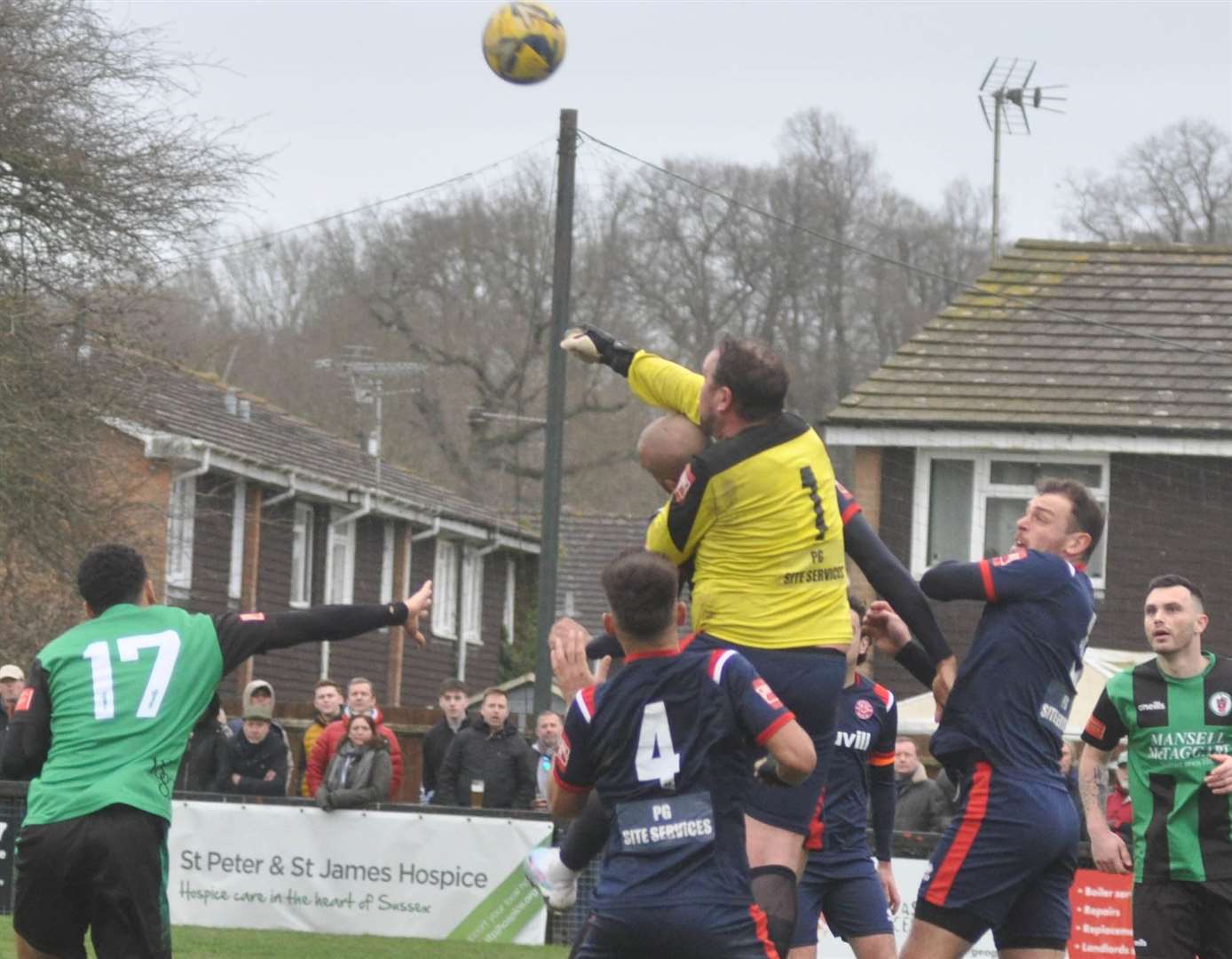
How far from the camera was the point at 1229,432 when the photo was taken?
79.7 feet

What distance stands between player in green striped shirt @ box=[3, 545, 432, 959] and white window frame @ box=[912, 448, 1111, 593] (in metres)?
18.0

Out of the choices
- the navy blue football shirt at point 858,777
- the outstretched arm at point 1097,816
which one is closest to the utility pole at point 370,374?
the navy blue football shirt at point 858,777

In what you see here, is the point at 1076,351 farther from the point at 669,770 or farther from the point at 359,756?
the point at 669,770

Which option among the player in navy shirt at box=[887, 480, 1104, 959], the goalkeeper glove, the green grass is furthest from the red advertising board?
the goalkeeper glove

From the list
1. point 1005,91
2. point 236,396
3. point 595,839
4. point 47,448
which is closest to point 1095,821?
point 595,839

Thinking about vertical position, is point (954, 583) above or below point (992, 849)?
above

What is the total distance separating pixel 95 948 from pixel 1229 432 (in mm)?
19056

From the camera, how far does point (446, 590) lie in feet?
139

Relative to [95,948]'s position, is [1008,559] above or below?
above

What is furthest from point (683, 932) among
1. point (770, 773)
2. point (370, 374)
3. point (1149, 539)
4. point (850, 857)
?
point (370, 374)

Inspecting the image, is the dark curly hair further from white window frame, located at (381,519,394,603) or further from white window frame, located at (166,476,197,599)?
white window frame, located at (381,519,394,603)

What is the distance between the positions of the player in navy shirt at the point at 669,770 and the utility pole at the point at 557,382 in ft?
44.1

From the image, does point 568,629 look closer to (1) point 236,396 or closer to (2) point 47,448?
(2) point 47,448

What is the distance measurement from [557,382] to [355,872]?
611cm
